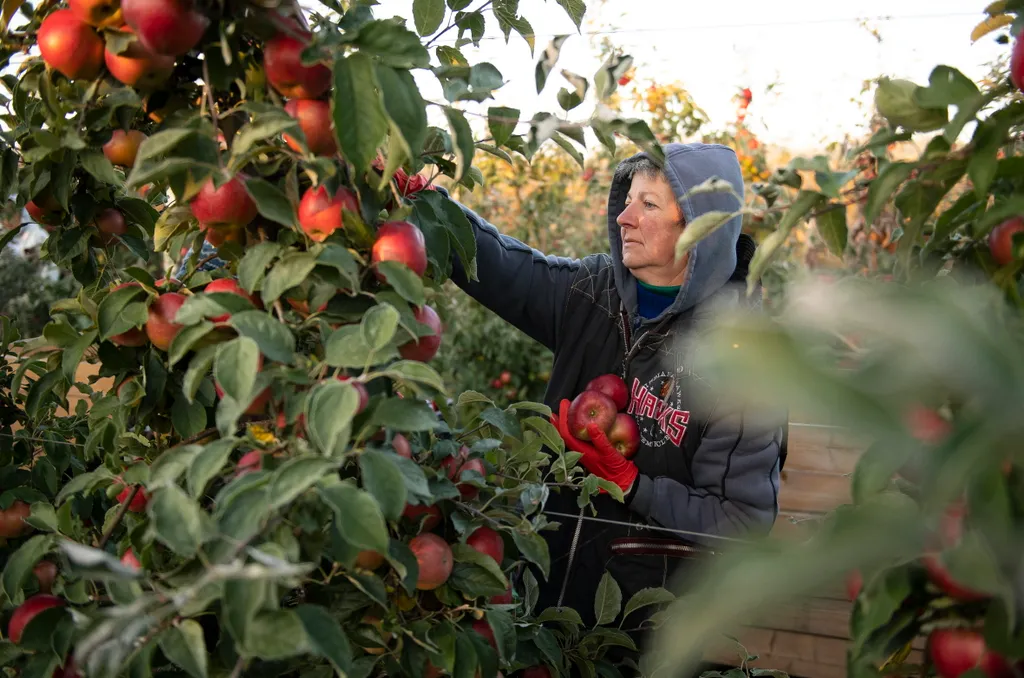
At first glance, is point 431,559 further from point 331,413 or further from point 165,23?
point 165,23

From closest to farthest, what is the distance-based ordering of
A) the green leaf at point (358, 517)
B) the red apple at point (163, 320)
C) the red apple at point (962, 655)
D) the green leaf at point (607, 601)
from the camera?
the red apple at point (962, 655)
the green leaf at point (358, 517)
the red apple at point (163, 320)
the green leaf at point (607, 601)

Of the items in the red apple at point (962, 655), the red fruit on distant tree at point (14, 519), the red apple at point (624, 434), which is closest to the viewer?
the red apple at point (962, 655)

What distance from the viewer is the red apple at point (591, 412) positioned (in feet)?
5.69

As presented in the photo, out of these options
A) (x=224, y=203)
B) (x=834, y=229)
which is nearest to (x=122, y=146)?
(x=224, y=203)

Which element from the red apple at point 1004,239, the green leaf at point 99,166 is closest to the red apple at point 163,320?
the green leaf at point 99,166

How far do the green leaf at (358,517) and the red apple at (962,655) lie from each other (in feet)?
1.11

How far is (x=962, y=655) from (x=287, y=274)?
53cm

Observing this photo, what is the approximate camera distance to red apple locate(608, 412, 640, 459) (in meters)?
1.75

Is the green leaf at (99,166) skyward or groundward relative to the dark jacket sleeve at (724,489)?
skyward

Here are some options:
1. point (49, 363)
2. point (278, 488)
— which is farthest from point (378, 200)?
point (49, 363)

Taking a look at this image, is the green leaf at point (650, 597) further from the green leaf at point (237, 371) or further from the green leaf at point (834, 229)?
the green leaf at point (237, 371)

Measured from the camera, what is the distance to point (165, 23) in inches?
26.8

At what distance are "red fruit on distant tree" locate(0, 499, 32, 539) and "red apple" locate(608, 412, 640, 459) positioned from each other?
1052 millimetres

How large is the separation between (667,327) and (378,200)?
110cm
